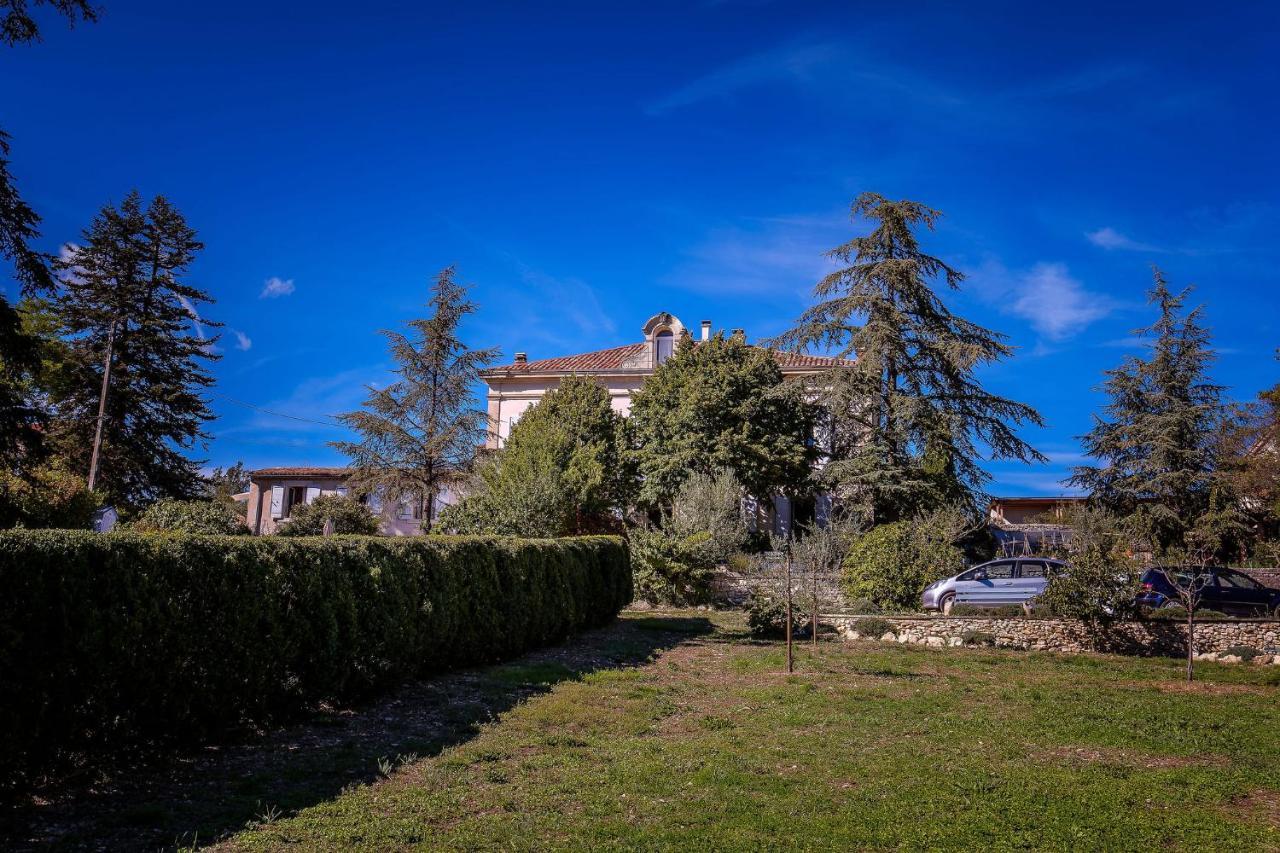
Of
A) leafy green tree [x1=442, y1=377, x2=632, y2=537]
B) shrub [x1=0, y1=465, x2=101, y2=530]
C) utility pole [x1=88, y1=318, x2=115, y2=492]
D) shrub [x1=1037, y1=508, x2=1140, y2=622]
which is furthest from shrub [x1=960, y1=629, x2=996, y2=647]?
utility pole [x1=88, y1=318, x2=115, y2=492]

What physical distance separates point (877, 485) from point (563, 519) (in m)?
10.6

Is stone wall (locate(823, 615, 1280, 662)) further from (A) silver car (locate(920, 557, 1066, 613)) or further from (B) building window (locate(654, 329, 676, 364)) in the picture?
(B) building window (locate(654, 329, 676, 364))

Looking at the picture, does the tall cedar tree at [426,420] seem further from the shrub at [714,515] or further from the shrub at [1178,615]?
the shrub at [1178,615]

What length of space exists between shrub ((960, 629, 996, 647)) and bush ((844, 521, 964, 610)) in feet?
13.4

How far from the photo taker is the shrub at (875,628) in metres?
16.1

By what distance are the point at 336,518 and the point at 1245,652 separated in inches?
1220

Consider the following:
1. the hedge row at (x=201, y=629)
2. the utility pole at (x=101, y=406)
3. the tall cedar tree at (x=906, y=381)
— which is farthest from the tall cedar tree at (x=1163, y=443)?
the utility pole at (x=101, y=406)

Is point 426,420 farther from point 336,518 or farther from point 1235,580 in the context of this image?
point 1235,580

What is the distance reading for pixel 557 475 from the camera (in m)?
25.3

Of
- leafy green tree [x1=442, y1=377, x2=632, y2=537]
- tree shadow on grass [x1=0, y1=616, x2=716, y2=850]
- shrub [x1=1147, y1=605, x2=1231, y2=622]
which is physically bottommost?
tree shadow on grass [x1=0, y1=616, x2=716, y2=850]

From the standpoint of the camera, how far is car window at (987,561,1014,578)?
17.9m

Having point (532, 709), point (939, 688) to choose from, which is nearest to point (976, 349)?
point (939, 688)

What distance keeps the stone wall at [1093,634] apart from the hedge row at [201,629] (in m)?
9.42

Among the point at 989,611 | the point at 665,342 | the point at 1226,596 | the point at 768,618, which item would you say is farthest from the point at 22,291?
the point at 665,342
